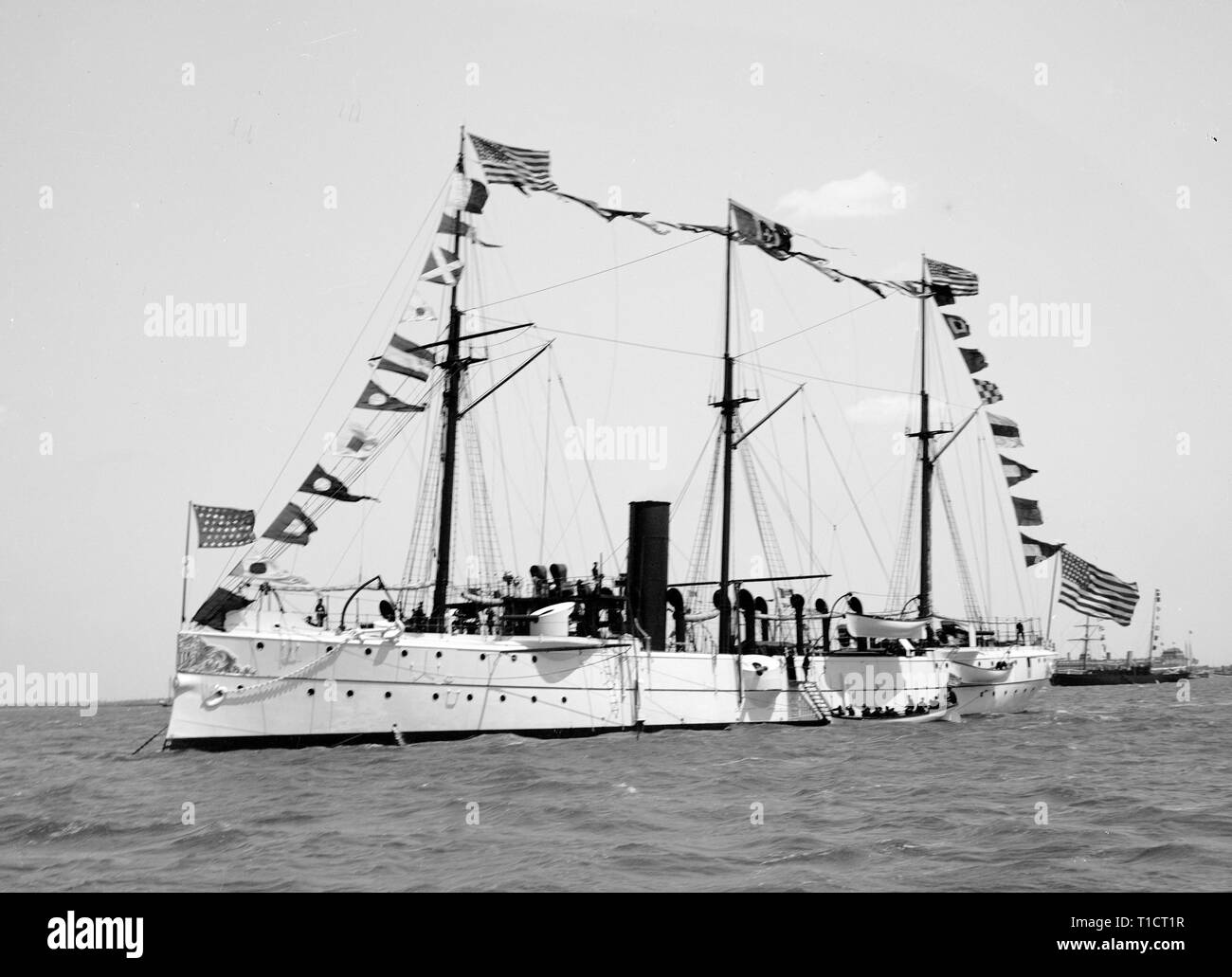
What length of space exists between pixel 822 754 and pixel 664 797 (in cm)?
1116

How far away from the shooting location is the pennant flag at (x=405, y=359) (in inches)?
1346

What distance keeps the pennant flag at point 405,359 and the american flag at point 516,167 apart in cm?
552

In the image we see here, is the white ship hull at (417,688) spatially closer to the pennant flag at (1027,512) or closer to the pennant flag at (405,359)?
the pennant flag at (405,359)

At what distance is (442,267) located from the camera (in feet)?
119

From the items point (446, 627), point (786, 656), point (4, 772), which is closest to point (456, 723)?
point (446, 627)

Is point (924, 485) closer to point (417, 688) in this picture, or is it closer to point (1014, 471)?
point (1014, 471)

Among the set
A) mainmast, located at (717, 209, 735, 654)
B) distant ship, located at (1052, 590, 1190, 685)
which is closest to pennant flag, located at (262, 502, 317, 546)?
mainmast, located at (717, 209, 735, 654)

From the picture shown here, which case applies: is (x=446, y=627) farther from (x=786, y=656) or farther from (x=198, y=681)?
(x=786, y=656)

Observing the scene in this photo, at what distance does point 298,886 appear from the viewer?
516 inches

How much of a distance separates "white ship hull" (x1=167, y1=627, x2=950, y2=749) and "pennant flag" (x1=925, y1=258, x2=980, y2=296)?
2447 centimetres

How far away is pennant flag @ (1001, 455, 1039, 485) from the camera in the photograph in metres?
54.6

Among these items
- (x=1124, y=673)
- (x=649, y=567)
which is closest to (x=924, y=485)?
(x=649, y=567)

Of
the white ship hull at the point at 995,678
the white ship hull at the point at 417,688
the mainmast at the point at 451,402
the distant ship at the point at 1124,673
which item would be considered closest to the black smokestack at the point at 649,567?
the white ship hull at the point at 417,688
